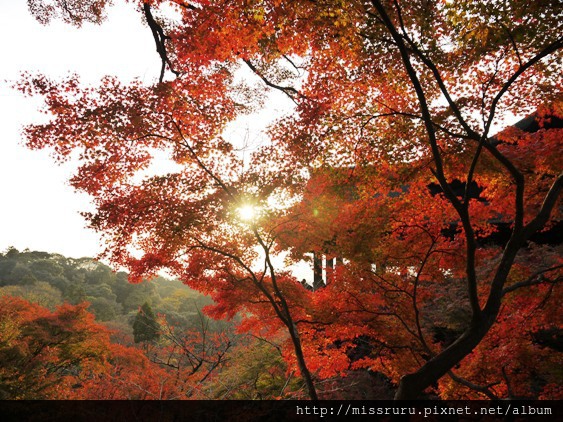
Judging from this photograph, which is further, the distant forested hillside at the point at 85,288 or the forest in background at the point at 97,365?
the distant forested hillside at the point at 85,288

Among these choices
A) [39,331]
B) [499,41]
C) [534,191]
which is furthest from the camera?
[39,331]

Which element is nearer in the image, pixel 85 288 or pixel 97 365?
pixel 97 365

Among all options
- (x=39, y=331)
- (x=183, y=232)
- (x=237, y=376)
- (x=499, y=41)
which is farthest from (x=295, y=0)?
(x=39, y=331)

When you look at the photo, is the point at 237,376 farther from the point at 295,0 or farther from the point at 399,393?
the point at 295,0

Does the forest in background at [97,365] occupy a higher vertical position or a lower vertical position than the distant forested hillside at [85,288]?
lower

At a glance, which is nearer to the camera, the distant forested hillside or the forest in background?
the forest in background

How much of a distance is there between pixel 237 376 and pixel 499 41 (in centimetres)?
1573

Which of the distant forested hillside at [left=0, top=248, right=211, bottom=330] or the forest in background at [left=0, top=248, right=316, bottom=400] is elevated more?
the distant forested hillside at [left=0, top=248, right=211, bottom=330]

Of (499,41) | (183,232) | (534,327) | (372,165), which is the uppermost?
(499,41)

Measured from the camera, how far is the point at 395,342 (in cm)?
788

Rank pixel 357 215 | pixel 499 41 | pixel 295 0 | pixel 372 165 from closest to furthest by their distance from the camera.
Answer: pixel 499 41, pixel 295 0, pixel 372 165, pixel 357 215

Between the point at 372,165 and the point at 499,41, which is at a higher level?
the point at 499,41

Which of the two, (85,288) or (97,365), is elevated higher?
(85,288)
